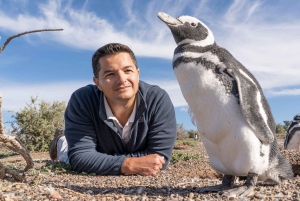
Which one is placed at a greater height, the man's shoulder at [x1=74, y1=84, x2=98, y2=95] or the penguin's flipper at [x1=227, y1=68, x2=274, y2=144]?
the man's shoulder at [x1=74, y1=84, x2=98, y2=95]

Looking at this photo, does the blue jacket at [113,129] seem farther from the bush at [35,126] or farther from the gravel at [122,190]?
the bush at [35,126]

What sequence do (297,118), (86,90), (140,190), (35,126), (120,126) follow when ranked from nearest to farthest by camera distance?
(140,190) < (120,126) < (86,90) < (297,118) < (35,126)

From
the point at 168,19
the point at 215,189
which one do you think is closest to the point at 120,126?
the point at 215,189

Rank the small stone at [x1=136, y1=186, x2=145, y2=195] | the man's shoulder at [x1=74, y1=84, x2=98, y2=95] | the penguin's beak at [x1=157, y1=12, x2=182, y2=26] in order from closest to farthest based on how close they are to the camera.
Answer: the penguin's beak at [x1=157, y1=12, x2=182, y2=26] → the small stone at [x1=136, y1=186, x2=145, y2=195] → the man's shoulder at [x1=74, y1=84, x2=98, y2=95]

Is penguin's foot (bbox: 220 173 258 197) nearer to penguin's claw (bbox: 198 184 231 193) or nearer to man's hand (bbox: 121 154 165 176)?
penguin's claw (bbox: 198 184 231 193)

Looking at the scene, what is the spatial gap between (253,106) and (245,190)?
60cm

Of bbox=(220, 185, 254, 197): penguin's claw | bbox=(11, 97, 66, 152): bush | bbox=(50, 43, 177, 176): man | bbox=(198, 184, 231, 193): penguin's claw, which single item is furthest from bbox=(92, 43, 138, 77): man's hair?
bbox=(11, 97, 66, 152): bush

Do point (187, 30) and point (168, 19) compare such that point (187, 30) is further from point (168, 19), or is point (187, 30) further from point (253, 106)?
point (253, 106)

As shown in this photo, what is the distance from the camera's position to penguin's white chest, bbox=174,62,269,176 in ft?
7.95

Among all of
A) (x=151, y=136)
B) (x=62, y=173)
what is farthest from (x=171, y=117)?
(x=62, y=173)

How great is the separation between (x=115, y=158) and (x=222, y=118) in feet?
6.12

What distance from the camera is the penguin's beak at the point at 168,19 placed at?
101 inches

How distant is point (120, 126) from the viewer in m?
4.23

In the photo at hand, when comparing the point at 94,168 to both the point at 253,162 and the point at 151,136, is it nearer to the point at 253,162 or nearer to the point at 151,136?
the point at 151,136
